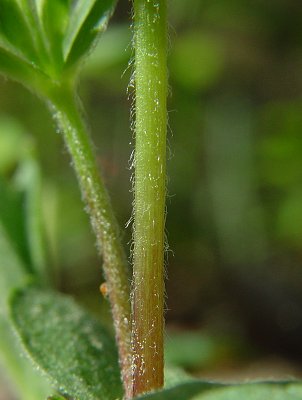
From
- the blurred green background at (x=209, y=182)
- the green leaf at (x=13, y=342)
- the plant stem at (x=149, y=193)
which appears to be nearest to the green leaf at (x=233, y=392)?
the plant stem at (x=149, y=193)

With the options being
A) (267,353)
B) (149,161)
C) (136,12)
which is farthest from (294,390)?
(267,353)

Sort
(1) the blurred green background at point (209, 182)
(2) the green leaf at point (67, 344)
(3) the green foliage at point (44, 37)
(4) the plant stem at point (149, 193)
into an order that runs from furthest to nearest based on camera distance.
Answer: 1. (1) the blurred green background at point (209, 182)
2. (2) the green leaf at point (67, 344)
3. (3) the green foliage at point (44, 37)
4. (4) the plant stem at point (149, 193)

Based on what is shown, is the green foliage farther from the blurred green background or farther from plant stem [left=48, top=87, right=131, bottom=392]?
the blurred green background

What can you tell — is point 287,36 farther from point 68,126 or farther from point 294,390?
point 294,390

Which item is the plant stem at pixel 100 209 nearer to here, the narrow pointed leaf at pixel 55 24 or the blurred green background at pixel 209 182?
the narrow pointed leaf at pixel 55 24

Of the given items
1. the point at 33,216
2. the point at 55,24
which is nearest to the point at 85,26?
the point at 55,24

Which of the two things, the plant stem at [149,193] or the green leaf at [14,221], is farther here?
the green leaf at [14,221]

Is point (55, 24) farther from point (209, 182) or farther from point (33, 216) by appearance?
point (209, 182)
